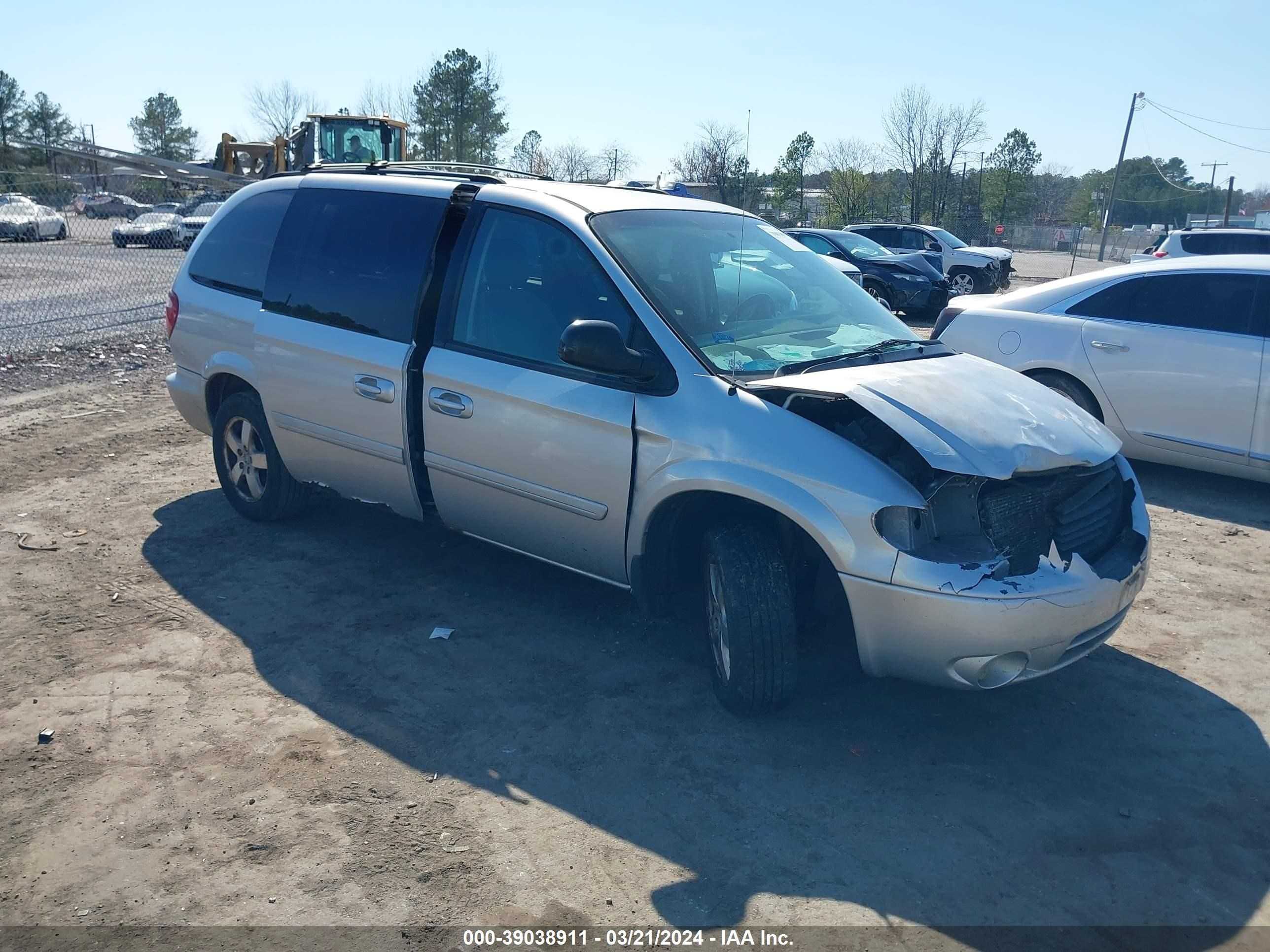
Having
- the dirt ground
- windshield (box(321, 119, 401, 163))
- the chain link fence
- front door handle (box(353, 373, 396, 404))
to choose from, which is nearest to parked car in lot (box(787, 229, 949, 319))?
windshield (box(321, 119, 401, 163))

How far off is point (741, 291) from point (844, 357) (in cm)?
60

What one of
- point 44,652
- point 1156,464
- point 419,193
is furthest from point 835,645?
point 1156,464


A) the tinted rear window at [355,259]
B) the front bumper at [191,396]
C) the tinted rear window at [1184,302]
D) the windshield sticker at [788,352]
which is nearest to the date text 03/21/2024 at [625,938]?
the windshield sticker at [788,352]

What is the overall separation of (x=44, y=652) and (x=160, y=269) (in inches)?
737

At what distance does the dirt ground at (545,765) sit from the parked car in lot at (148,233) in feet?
72.5

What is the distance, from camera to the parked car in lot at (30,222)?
67.4 ft

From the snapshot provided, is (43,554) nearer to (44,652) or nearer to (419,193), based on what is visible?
(44,652)

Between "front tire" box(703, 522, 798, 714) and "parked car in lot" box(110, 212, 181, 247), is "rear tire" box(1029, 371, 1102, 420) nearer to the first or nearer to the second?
"front tire" box(703, 522, 798, 714)

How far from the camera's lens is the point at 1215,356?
686cm

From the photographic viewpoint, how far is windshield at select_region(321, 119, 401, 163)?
846 inches

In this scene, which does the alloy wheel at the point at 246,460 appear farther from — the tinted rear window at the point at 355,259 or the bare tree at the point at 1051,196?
the bare tree at the point at 1051,196

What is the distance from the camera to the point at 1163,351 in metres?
7.07

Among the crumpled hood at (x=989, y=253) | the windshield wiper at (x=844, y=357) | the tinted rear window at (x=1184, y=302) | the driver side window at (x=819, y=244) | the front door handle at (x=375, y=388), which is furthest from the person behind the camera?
the crumpled hood at (x=989, y=253)

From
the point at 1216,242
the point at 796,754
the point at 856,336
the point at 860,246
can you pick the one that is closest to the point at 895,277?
the point at 860,246
